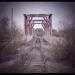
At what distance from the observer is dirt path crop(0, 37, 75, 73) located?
8.89 feet

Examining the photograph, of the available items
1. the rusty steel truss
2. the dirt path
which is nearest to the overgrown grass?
the dirt path

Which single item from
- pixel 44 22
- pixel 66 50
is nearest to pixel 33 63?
pixel 66 50

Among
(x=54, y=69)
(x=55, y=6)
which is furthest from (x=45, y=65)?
(x=55, y=6)

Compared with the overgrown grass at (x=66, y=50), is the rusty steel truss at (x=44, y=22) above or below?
above

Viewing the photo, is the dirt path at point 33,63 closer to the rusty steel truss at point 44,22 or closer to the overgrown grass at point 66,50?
the overgrown grass at point 66,50

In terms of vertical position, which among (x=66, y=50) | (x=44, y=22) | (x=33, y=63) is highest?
(x=44, y=22)

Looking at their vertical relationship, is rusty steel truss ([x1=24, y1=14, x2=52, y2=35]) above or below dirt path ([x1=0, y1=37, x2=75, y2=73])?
above

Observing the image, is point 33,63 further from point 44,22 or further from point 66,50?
point 44,22

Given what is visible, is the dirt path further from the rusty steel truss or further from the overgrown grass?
the rusty steel truss

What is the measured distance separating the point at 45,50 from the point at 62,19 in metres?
0.72

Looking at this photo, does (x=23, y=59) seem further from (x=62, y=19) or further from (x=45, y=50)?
(x=62, y=19)

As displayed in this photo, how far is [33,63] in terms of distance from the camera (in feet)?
8.96

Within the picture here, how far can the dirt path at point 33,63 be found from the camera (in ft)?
8.89

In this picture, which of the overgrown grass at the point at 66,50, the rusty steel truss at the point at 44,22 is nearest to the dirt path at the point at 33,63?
the overgrown grass at the point at 66,50
